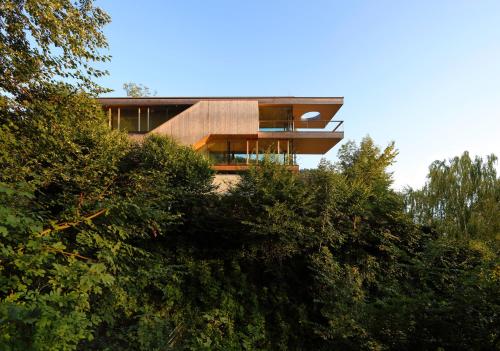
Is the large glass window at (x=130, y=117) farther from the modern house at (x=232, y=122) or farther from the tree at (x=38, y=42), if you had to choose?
the tree at (x=38, y=42)

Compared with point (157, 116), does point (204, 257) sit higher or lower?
lower

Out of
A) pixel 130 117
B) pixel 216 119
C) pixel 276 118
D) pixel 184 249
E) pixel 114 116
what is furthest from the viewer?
pixel 276 118

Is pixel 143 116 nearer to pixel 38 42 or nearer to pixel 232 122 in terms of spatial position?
pixel 232 122

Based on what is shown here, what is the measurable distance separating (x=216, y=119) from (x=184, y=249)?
434 inches

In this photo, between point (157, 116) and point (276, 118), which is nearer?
point (157, 116)

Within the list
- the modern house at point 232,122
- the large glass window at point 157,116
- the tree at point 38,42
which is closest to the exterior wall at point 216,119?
the modern house at point 232,122

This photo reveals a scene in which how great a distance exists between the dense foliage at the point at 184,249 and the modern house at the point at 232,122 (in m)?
5.25

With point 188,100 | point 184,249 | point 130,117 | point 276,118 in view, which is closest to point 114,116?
point 130,117

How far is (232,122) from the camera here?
2023cm

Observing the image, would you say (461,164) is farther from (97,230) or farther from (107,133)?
(97,230)

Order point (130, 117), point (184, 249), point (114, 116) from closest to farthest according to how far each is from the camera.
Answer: point (184, 249), point (114, 116), point (130, 117)

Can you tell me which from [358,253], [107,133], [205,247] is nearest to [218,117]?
[107,133]

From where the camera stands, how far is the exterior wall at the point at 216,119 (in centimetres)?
1975

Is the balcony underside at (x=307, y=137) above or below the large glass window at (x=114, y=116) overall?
below
